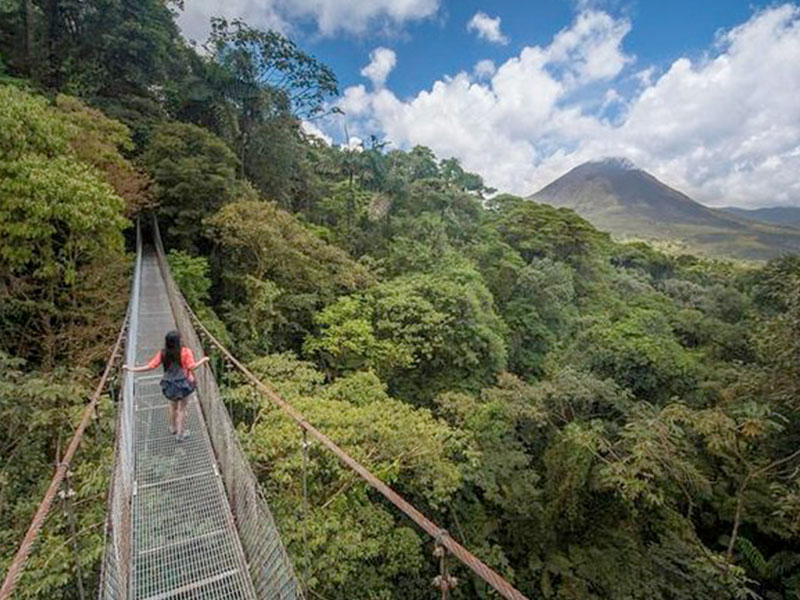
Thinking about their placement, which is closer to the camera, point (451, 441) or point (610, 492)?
point (451, 441)

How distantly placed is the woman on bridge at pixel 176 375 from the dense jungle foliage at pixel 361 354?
2.92ft

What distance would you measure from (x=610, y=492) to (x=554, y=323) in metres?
8.77

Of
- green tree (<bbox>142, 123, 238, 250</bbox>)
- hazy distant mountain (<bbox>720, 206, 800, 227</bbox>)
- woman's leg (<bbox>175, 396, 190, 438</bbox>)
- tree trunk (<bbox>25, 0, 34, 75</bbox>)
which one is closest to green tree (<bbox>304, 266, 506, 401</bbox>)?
green tree (<bbox>142, 123, 238, 250</bbox>)

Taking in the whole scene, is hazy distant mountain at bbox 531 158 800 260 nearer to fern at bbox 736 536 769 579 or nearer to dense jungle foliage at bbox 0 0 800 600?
dense jungle foliage at bbox 0 0 800 600

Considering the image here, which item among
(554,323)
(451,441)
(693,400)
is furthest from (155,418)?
(554,323)

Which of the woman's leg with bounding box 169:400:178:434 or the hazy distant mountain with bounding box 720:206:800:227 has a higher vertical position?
the hazy distant mountain with bounding box 720:206:800:227

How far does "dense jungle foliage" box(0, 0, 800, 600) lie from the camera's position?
481 cm

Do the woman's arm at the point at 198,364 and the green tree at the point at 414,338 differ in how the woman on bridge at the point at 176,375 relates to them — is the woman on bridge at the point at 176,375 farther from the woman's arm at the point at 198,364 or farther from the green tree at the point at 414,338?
the green tree at the point at 414,338

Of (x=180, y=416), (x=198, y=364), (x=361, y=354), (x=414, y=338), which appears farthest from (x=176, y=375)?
(x=414, y=338)

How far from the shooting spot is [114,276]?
7.52 meters

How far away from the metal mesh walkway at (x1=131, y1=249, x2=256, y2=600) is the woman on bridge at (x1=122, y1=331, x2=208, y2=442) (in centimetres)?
21

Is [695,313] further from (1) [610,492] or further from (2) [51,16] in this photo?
(2) [51,16]

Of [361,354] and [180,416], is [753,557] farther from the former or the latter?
[180,416]

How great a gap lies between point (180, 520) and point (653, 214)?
99740mm
